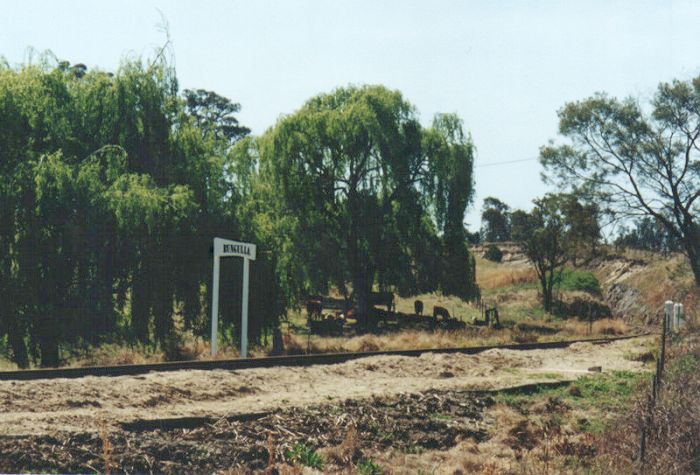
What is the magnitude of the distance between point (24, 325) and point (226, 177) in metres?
7.76

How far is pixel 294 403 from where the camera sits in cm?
1384

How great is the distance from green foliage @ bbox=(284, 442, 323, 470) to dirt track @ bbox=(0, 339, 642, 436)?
141 cm

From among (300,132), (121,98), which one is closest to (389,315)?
(300,132)

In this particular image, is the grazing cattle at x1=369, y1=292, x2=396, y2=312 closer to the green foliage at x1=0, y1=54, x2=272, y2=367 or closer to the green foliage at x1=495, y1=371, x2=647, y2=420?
the green foliage at x1=0, y1=54, x2=272, y2=367

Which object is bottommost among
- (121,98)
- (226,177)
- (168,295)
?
(168,295)

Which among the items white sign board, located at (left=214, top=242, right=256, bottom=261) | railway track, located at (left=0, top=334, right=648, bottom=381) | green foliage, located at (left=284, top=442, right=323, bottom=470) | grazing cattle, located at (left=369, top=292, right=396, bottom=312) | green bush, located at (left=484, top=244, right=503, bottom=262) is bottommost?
Result: green foliage, located at (left=284, top=442, right=323, bottom=470)

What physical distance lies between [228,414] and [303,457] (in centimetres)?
162

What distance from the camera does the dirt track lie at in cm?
1202

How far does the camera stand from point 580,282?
59.2m

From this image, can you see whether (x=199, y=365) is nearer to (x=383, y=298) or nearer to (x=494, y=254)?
(x=383, y=298)

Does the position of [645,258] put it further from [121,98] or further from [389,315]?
[121,98]

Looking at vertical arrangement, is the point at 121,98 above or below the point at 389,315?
above

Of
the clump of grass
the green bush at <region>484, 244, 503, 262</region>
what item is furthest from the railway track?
the green bush at <region>484, 244, 503, 262</region>

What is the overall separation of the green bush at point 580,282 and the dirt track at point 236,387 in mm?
37629
